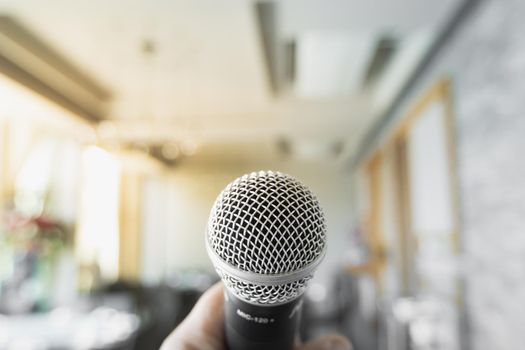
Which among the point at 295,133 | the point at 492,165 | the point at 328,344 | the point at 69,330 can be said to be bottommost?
the point at 69,330

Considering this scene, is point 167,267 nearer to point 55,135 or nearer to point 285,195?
point 55,135

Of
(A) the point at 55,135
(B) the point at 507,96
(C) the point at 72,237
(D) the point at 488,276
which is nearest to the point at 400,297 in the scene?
(D) the point at 488,276

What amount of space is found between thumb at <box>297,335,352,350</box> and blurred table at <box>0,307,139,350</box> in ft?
7.90

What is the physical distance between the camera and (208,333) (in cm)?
62

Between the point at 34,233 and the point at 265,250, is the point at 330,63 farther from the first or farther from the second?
the point at 265,250

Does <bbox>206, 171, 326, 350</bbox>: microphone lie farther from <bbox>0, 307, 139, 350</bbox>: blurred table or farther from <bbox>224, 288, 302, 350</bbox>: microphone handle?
<bbox>0, 307, 139, 350</bbox>: blurred table

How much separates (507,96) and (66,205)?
5262mm

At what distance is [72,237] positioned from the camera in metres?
5.41

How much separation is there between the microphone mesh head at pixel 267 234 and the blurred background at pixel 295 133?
65 centimetres

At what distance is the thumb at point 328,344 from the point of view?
648mm

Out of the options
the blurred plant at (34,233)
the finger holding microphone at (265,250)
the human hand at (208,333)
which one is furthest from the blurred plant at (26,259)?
the finger holding microphone at (265,250)

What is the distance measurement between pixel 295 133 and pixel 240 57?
97.1 inches

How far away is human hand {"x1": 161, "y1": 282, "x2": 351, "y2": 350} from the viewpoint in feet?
1.95

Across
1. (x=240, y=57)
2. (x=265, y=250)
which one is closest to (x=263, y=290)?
(x=265, y=250)
